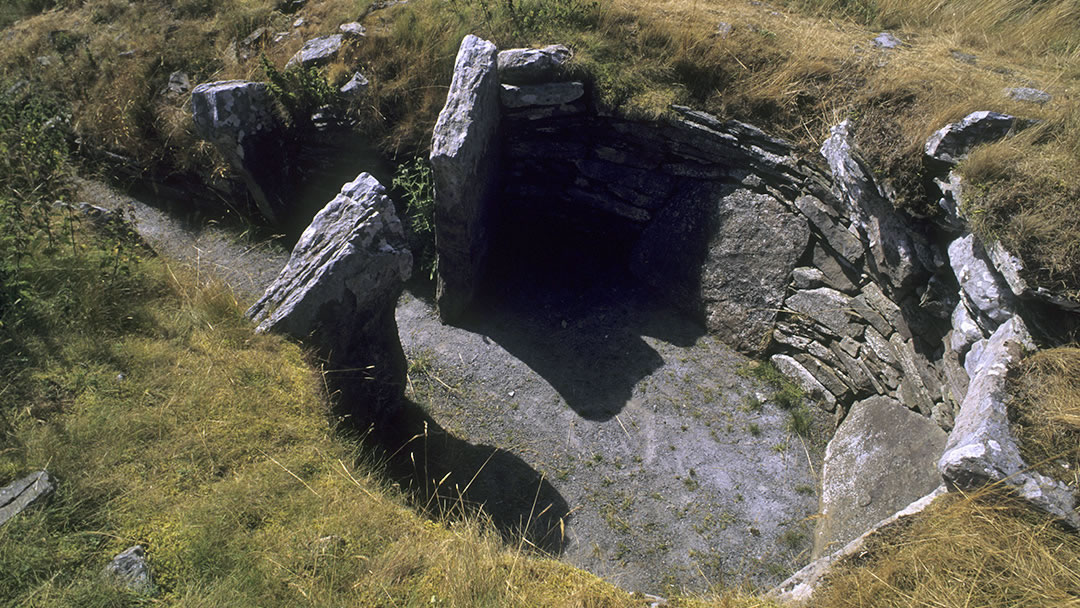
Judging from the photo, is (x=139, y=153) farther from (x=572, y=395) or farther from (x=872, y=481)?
(x=872, y=481)

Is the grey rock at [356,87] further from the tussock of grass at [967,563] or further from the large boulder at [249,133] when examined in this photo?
the tussock of grass at [967,563]

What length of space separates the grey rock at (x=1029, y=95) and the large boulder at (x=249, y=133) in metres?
7.14

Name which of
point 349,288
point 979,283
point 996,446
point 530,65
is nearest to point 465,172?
point 530,65

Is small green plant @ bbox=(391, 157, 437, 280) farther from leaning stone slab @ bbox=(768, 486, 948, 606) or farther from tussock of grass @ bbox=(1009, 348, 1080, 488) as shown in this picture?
tussock of grass @ bbox=(1009, 348, 1080, 488)

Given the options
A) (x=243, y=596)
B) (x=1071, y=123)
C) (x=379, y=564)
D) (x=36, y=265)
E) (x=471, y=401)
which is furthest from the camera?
(x=471, y=401)

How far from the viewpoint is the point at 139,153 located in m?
8.01

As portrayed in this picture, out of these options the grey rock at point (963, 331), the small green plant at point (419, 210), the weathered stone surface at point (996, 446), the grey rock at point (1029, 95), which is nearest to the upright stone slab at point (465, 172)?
the small green plant at point (419, 210)

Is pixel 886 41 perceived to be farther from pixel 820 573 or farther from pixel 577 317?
pixel 820 573

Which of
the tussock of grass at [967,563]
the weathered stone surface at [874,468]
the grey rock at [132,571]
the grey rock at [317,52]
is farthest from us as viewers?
the grey rock at [317,52]

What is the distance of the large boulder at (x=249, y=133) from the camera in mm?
6879

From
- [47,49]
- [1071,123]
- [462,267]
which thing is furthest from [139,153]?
[1071,123]

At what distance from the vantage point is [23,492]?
3.50 metres

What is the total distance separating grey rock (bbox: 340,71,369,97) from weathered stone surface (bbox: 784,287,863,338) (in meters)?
5.19

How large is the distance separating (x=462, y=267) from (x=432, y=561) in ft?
11.8
